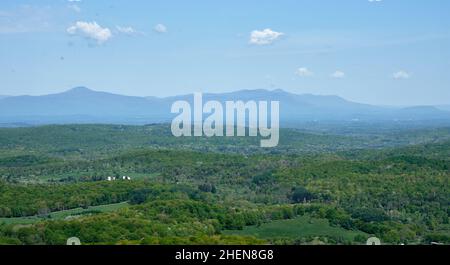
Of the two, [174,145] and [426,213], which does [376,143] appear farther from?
[426,213]

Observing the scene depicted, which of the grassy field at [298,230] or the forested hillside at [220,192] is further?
the forested hillside at [220,192]

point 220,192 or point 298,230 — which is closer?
point 298,230

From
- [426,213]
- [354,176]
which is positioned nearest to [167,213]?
[426,213]

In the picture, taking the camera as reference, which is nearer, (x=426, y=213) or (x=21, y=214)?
(x=21, y=214)

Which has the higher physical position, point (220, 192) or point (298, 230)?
point (298, 230)

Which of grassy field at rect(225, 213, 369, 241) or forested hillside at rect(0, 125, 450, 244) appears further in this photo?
forested hillside at rect(0, 125, 450, 244)
